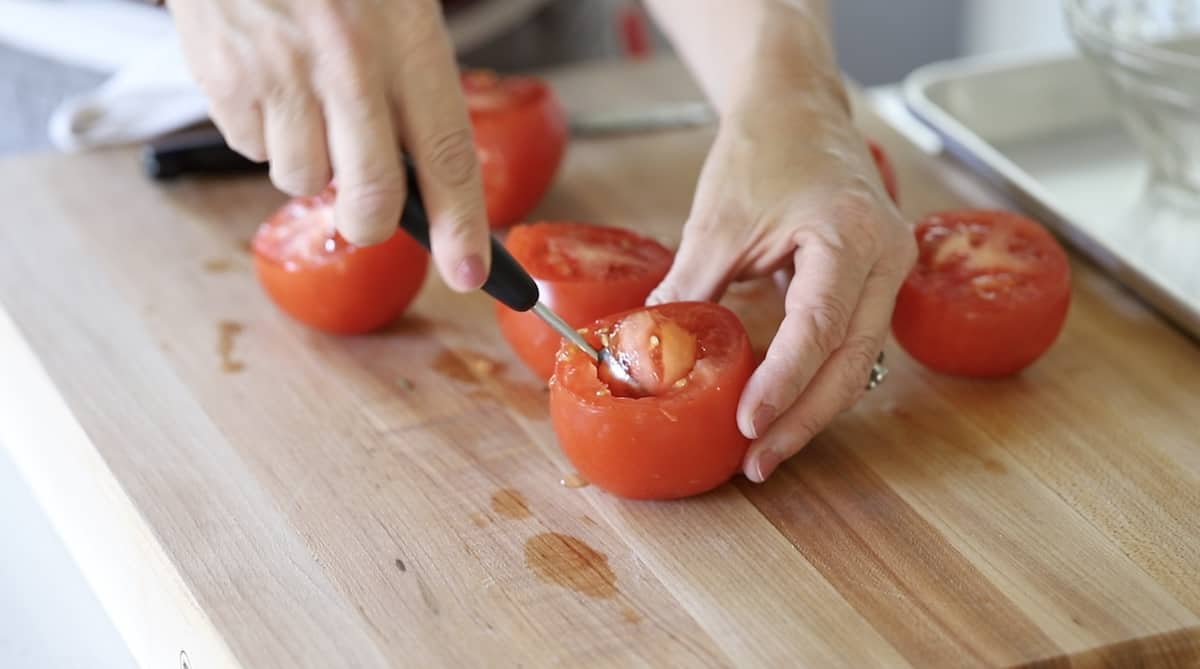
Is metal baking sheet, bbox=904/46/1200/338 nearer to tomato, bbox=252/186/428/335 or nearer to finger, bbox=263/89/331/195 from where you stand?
tomato, bbox=252/186/428/335

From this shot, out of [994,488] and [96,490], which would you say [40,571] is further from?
[994,488]

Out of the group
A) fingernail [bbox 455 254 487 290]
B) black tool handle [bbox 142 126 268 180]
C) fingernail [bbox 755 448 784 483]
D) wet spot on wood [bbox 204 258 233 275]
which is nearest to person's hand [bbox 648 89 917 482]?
fingernail [bbox 755 448 784 483]

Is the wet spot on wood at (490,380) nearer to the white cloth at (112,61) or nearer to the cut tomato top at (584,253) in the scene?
the cut tomato top at (584,253)

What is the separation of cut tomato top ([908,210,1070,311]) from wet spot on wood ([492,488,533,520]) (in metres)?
0.40

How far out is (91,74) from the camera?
1902 millimetres

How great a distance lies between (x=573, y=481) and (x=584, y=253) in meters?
0.24

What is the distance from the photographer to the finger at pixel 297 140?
1.06m

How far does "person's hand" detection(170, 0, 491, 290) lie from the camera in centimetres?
103

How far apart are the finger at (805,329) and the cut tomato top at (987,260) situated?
0.11 m

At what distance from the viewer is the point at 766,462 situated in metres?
1.15

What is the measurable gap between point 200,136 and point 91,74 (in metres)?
0.25

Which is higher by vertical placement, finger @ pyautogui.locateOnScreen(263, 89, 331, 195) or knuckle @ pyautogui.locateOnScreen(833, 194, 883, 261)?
finger @ pyautogui.locateOnScreen(263, 89, 331, 195)

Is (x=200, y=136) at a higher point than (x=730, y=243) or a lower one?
lower

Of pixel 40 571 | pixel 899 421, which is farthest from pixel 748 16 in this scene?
pixel 40 571
